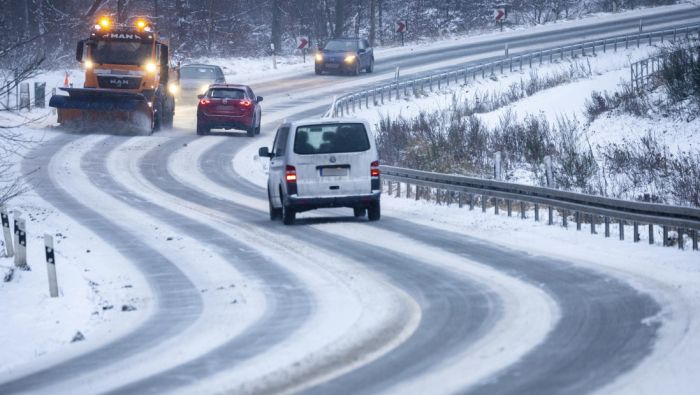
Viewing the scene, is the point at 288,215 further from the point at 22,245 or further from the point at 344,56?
the point at 344,56

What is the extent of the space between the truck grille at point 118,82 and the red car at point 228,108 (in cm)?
282

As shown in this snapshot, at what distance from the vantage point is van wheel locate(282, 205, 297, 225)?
19.6 m

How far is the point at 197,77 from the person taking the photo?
45.5 meters

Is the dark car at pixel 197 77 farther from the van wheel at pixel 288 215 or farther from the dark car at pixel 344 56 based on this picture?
the van wheel at pixel 288 215

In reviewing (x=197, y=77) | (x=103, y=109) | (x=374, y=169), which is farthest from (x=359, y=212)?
(x=197, y=77)

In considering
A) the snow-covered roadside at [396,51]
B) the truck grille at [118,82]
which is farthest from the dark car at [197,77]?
the truck grille at [118,82]

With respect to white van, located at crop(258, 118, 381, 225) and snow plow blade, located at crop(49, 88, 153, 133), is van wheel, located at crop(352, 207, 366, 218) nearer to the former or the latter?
white van, located at crop(258, 118, 381, 225)

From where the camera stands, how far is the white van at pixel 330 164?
19.2 meters

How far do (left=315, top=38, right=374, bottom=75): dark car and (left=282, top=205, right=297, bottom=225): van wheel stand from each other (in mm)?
36288

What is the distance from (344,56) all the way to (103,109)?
69.2 feet

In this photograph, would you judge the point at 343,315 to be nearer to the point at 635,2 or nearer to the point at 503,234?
the point at 503,234

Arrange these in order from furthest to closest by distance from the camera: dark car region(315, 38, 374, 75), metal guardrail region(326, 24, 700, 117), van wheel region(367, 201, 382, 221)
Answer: dark car region(315, 38, 374, 75)
metal guardrail region(326, 24, 700, 117)
van wheel region(367, 201, 382, 221)

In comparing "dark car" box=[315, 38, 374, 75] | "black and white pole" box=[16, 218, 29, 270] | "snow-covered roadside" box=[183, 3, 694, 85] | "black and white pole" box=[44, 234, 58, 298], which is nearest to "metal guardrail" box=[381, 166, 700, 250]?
"black and white pole" box=[44, 234, 58, 298]

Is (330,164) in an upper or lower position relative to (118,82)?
lower
